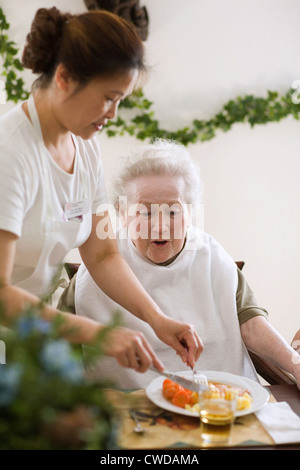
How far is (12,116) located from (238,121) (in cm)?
258

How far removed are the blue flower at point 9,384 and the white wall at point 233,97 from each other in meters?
2.83

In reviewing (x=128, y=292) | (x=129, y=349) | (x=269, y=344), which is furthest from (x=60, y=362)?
(x=269, y=344)

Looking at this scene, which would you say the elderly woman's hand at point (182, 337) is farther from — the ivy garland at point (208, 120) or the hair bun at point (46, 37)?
the ivy garland at point (208, 120)

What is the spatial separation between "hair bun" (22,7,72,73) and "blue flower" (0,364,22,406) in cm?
87

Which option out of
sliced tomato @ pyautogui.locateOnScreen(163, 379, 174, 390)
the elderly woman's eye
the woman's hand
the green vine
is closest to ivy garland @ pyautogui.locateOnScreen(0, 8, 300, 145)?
the green vine

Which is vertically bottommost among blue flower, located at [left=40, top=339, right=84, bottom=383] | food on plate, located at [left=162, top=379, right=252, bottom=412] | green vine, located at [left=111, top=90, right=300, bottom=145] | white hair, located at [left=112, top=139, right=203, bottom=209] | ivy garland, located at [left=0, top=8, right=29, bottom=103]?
food on plate, located at [left=162, top=379, right=252, bottom=412]

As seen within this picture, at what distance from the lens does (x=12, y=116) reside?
49.6 inches

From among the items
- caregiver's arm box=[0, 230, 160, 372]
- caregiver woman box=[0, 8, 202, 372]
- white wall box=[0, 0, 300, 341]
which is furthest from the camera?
white wall box=[0, 0, 300, 341]

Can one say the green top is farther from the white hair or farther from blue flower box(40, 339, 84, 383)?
blue flower box(40, 339, 84, 383)

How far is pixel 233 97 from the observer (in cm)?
359

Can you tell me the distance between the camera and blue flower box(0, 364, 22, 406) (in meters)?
0.57

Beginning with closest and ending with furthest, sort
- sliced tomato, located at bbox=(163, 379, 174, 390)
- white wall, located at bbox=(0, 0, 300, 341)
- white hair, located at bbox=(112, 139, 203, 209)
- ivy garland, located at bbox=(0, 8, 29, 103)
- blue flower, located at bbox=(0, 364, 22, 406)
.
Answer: blue flower, located at bbox=(0, 364, 22, 406) → sliced tomato, located at bbox=(163, 379, 174, 390) → white hair, located at bbox=(112, 139, 203, 209) → ivy garland, located at bbox=(0, 8, 29, 103) → white wall, located at bbox=(0, 0, 300, 341)
